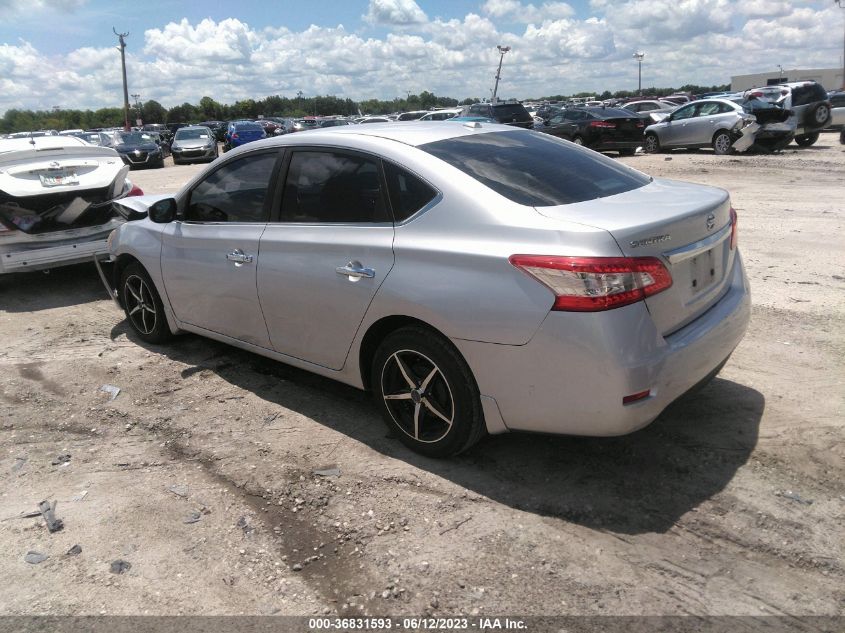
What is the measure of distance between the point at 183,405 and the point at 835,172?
1498cm

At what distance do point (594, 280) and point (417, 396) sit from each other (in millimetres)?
1158

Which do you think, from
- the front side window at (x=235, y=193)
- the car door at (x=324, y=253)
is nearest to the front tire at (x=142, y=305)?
the front side window at (x=235, y=193)

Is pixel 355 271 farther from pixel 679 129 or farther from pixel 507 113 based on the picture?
pixel 507 113

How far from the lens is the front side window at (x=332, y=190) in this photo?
3.73 metres

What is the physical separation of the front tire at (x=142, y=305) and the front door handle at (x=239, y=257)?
127 cm

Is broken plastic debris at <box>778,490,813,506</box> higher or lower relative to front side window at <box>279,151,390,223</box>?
lower

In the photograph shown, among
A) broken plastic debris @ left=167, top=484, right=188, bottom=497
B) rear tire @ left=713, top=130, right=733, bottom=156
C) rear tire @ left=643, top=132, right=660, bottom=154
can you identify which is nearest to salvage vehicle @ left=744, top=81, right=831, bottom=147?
rear tire @ left=713, top=130, right=733, bottom=156

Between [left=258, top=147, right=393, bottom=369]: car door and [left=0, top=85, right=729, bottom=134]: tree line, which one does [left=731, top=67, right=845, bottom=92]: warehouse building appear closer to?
[left=0, top=85, right=729, bottom=134]: tree line

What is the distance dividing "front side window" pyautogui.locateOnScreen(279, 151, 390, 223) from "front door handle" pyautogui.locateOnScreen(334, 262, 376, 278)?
26 centimetres

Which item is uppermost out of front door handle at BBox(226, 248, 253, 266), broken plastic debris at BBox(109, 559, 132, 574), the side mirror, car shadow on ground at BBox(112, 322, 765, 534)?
the side mirror

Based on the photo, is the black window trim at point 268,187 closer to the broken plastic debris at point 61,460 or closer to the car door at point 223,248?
the car door at point 223,248

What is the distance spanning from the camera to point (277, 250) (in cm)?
409

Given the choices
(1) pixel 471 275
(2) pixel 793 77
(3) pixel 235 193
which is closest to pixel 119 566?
(1) pixel 471 275

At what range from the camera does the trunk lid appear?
9.76 ft
